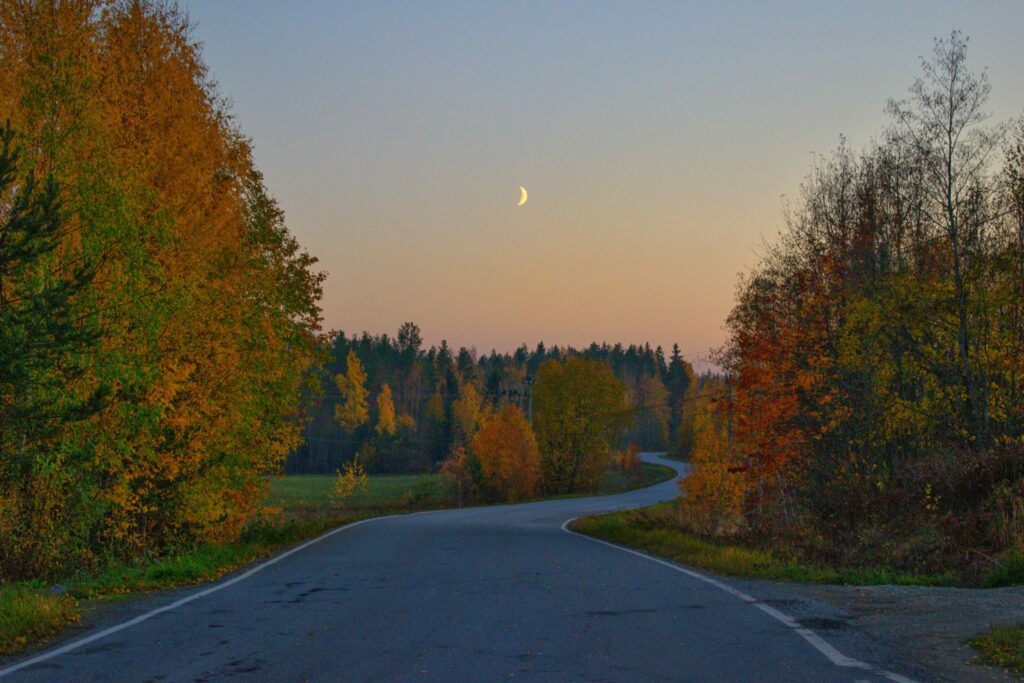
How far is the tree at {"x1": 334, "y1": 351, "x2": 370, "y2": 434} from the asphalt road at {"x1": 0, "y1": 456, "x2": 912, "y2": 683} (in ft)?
378

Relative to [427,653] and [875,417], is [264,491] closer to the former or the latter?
[875,417]

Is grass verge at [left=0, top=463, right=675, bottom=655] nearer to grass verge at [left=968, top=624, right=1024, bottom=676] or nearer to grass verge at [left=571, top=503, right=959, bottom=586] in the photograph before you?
grass verge at [left=968, top=624, right=1024, bottom=676]

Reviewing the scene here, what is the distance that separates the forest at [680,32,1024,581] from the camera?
17.1 meters

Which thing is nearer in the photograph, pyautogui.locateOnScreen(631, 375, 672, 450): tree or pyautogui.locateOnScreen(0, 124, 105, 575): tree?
pyautogui.locateOnScreen(0, 124, 105, 575): tree

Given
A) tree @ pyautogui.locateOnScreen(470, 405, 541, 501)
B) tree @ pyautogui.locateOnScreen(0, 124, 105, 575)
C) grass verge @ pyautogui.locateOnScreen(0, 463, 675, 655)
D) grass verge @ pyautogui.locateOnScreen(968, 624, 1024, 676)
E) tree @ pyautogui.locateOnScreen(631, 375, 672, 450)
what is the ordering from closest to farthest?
grass verge @ pyautogui.locateOnScreen(968, 624, 1024, 676), grass verge @ pyautogui.locateOnScreen(0, 463, 675, 655), tree @ pyautogui.locateOnScreen(0, 124, 105, 575), tree @ pyautogui.locateOnScreen(470, 405, 541, 501), tree @ pyautogui.locateOnScreen(631, 375, 672, 450)

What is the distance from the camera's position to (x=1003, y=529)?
1442 cm

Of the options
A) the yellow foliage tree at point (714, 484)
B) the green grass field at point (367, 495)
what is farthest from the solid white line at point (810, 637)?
the green grass field at point (367, 495)

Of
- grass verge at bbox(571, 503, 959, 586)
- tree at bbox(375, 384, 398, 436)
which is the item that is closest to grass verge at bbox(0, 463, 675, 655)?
grass verge at bbox(571, 503, 959, 586)

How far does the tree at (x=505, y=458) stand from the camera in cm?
6475

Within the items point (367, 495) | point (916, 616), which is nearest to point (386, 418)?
point (367, 495)

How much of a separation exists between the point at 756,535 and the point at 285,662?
678 inches

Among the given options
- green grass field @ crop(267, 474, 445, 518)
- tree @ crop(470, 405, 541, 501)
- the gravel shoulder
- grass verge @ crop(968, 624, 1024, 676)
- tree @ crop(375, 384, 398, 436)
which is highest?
tree @ crop(375, 384, 398, 436)

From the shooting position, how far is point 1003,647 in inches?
300

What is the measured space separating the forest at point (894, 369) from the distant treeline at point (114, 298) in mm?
12390
